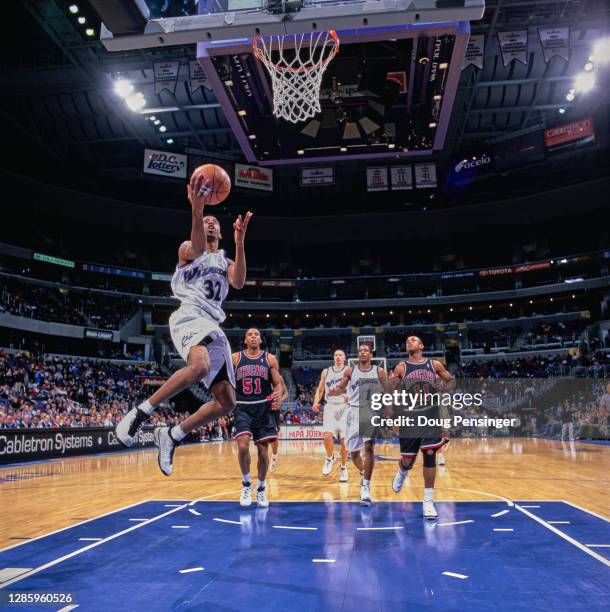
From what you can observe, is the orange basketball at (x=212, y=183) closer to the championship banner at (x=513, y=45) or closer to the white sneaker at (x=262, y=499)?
the white sneaker at (x=262, y=499)

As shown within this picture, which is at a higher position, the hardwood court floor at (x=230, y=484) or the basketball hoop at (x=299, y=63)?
the basketball hoop at (x=299, y=63)

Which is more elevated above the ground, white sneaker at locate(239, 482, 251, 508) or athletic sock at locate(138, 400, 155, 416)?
athletic sock at locate(138, 400, 155, 416)

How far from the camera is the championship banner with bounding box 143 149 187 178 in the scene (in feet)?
84.3

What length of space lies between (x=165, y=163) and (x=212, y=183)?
23099mm

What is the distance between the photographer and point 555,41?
18062 millimetres

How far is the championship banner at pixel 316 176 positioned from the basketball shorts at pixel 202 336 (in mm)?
22935

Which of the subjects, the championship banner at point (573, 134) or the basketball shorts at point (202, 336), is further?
the championship banner at point (573, 134)

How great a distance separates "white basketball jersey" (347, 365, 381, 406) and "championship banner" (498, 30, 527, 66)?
588 inches

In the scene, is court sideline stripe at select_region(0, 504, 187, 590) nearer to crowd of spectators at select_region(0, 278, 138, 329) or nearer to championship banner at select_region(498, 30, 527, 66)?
championship banner at select_region(498, 30, 527, 66)

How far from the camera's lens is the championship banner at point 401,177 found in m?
26.1

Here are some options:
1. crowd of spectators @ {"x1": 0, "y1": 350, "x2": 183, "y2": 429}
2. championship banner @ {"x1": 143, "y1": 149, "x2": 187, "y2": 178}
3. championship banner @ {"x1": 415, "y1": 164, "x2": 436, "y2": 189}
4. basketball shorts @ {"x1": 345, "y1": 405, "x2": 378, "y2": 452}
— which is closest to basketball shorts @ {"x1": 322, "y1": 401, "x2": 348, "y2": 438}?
basketball shorts @ {"x1": 345, "y1": 405, "x2": 378, "y2": 452}

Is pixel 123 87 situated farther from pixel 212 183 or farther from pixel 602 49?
pixel 212 183

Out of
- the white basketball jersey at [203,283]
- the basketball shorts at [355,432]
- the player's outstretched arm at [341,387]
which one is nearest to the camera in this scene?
the white basketball jersey at [203,283]

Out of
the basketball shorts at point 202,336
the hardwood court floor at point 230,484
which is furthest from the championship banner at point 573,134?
the basketball shorts at point 202,336
